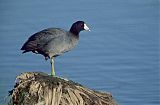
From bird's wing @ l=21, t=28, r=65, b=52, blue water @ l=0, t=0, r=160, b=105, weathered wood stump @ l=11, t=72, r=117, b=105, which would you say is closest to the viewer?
weathered wood stump @ l=11, t=72, r=117, b=105

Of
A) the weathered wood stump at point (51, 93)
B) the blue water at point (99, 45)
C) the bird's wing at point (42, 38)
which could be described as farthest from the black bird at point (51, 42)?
the weathered wood stump at point (51, 93)

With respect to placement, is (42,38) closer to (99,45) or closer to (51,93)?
(51,93)

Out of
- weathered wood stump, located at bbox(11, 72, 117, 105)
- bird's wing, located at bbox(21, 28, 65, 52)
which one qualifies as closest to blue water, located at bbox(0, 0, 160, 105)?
bird's wing, located at bbox(21, 28, 65, 52)

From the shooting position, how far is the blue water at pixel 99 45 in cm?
1112

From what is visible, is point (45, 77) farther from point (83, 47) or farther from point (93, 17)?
point (93, 17)

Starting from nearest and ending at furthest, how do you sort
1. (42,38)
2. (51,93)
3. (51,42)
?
(51,93), (42,38), (51,42)

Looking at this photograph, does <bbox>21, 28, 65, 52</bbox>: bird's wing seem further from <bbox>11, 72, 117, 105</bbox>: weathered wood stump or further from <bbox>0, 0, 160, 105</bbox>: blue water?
<bbox>11, 72, 117, 105</bbox>: weathered wood stump

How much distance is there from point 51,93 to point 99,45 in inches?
186

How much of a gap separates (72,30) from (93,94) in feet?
7.15

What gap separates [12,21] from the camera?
1371 cm

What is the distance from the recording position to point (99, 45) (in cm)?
1226

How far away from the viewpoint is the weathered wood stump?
7605 millimetres

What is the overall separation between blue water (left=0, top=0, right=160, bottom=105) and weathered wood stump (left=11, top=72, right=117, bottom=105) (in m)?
1.20

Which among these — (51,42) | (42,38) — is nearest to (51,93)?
(42,38)
